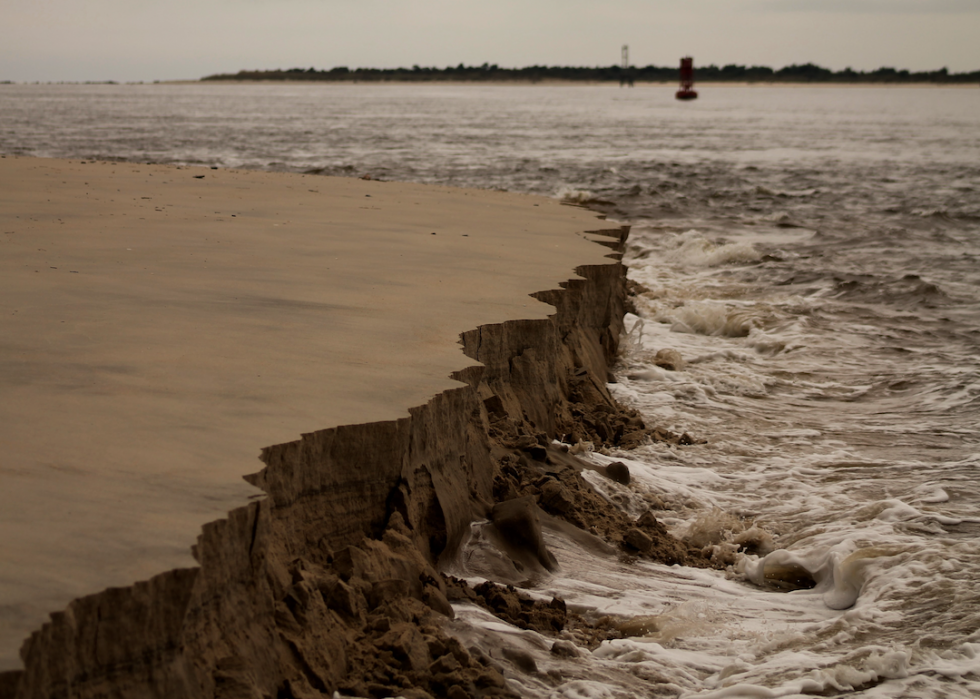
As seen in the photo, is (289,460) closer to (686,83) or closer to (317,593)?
(317,593)

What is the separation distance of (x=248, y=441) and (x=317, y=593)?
0.52 meters

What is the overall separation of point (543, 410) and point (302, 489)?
2.61 m

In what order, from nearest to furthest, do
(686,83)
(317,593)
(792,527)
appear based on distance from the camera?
(317,593) → (792,527) → (686,83)

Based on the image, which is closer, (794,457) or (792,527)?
(792,527)

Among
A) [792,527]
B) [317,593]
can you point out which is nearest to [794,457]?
[792,527]

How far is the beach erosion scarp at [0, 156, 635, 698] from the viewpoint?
221 centimetres

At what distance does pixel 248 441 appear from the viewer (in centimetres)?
289

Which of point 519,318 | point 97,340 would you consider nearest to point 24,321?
point 97,340

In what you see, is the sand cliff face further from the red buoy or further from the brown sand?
the red buoy

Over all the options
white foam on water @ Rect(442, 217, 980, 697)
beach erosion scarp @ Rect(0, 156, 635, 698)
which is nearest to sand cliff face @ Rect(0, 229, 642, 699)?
beach erosion scarp @ Rect(0, 156, 635, 698)

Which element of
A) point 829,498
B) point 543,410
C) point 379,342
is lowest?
point 829,498

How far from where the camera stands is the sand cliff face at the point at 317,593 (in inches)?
83.3

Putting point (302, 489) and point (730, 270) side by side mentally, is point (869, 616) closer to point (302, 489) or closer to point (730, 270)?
point (302, 489)

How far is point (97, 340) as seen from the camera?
3832 millimetres
